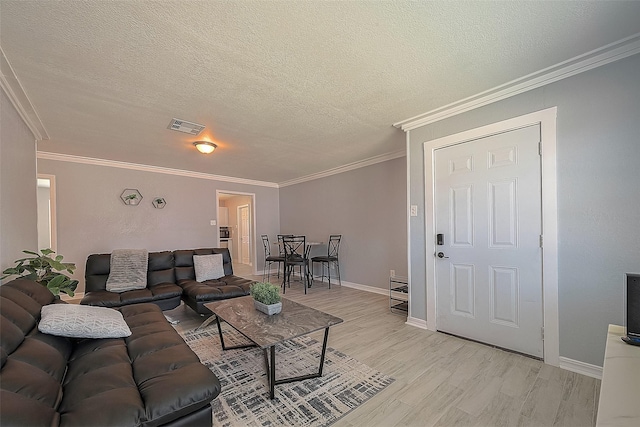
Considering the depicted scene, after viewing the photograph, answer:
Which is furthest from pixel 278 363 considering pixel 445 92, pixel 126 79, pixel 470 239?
pixel 445 92

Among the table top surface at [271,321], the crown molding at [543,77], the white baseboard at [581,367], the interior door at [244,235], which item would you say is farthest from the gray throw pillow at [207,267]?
the interior door at [244,235]

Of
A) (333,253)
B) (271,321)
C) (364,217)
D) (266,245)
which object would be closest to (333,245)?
(333,253)

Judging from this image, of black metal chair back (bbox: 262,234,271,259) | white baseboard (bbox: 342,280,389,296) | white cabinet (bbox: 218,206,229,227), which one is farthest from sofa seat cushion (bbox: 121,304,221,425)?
white cabinet (bbox: 218,206,229,227)

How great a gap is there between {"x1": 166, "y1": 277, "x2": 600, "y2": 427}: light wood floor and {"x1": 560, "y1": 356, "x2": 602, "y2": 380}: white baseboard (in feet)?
0.20

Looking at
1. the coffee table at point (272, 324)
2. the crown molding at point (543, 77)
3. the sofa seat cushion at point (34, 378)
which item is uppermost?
the crown molding at point (543, 77)

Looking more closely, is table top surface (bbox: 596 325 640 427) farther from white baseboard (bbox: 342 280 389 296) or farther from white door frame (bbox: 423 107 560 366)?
white baseboard (bbox: 342 280 389 296)

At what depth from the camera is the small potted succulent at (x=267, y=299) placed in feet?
7.23

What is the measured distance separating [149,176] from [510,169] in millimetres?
5749

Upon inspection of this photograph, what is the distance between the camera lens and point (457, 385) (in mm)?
1943

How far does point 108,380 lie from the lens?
1.28 m

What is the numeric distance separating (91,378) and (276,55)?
2.20 meters

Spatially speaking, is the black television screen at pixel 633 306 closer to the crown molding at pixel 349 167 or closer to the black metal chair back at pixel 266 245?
the crown molding at pixel 349 167

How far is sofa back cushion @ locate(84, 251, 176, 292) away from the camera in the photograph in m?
3.33

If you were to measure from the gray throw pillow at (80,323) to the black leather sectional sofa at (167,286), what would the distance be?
1.32 m
